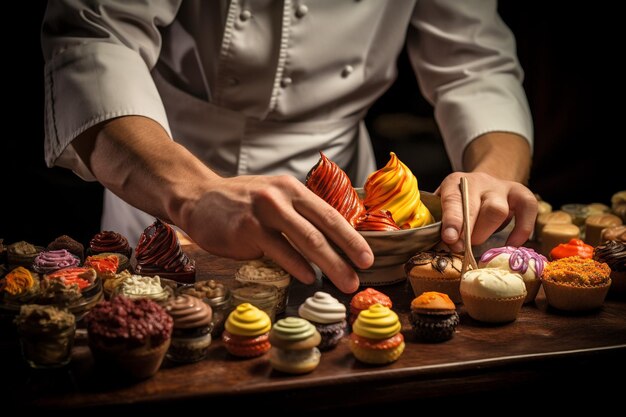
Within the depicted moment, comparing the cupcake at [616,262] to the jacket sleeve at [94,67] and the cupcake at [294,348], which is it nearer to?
the cupcake at [294,348]

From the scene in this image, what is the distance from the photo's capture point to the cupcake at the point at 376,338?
1448mm

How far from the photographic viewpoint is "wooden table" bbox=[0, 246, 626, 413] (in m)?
1.32

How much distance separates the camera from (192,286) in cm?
165

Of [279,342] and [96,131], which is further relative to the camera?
[96,131]

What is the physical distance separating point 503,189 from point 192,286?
0.99m

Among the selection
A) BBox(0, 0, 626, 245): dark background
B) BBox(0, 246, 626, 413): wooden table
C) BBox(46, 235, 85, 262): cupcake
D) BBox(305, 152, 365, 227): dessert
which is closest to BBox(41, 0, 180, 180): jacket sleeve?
BBox(46, 235, 85, 262): cupcake

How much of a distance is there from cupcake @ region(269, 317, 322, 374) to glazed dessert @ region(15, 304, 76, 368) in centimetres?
41

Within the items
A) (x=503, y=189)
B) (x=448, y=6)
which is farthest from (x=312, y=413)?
(x=448, y=6)

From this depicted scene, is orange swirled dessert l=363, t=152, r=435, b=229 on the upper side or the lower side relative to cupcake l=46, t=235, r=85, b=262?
upper

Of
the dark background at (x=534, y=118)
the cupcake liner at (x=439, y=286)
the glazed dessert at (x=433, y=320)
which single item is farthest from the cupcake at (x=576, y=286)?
the dark background at (x=534, y=118)

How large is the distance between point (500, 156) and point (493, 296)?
0.95m

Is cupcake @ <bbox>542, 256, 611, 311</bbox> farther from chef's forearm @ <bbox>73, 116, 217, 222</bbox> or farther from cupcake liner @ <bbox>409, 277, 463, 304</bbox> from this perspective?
chef's forearm @ <bbox>73, 116, 217, 222</bbox>

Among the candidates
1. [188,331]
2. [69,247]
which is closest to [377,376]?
[188,331]

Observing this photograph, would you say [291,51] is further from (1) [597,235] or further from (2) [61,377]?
(2) [61,377]
